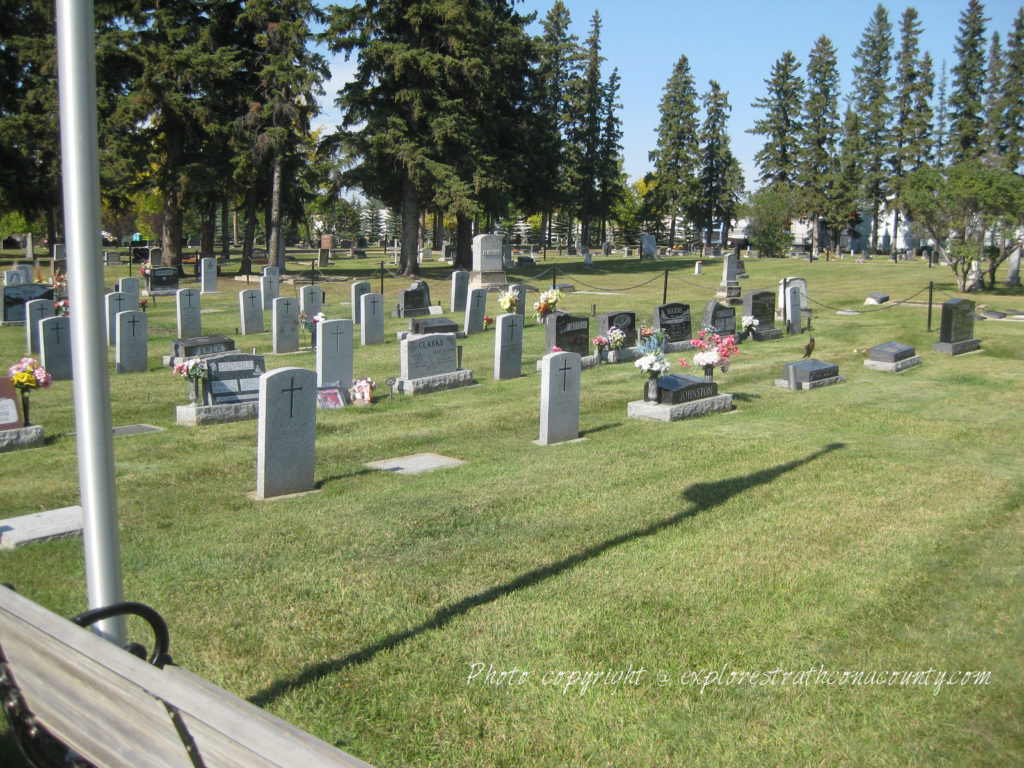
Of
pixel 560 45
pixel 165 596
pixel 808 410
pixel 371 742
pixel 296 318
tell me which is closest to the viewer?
pixel 371 742

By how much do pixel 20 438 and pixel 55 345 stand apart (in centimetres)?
559

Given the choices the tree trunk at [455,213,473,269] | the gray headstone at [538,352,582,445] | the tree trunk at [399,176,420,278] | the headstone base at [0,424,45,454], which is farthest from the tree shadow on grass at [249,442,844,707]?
the tree trunk at [455,213,473,269]

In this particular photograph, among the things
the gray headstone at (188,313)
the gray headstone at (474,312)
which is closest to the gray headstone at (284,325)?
the gray headstone at (188,313)

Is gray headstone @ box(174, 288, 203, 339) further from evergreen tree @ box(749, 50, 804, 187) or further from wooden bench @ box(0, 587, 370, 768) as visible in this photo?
evergreen tree @ box(749, 50, 804, 187)

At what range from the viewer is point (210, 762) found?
8.80 feet

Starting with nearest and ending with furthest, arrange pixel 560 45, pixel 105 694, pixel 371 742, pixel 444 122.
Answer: pixel 105 694, pixel 371 742, pixel 444 122, pixel 560 45

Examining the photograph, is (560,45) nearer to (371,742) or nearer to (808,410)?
(808,410)

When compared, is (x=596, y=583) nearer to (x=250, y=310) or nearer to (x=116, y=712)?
(x=116, y=712)

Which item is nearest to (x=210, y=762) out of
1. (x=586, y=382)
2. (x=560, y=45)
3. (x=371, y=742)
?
(x=371, y=742)

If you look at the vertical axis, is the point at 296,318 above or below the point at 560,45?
below

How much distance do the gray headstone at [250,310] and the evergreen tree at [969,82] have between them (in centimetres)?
5822

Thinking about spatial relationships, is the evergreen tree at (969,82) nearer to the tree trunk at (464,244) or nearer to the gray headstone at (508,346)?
the tree trunk at (464,244)

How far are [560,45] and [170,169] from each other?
116 ft

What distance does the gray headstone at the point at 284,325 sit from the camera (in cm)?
1886
